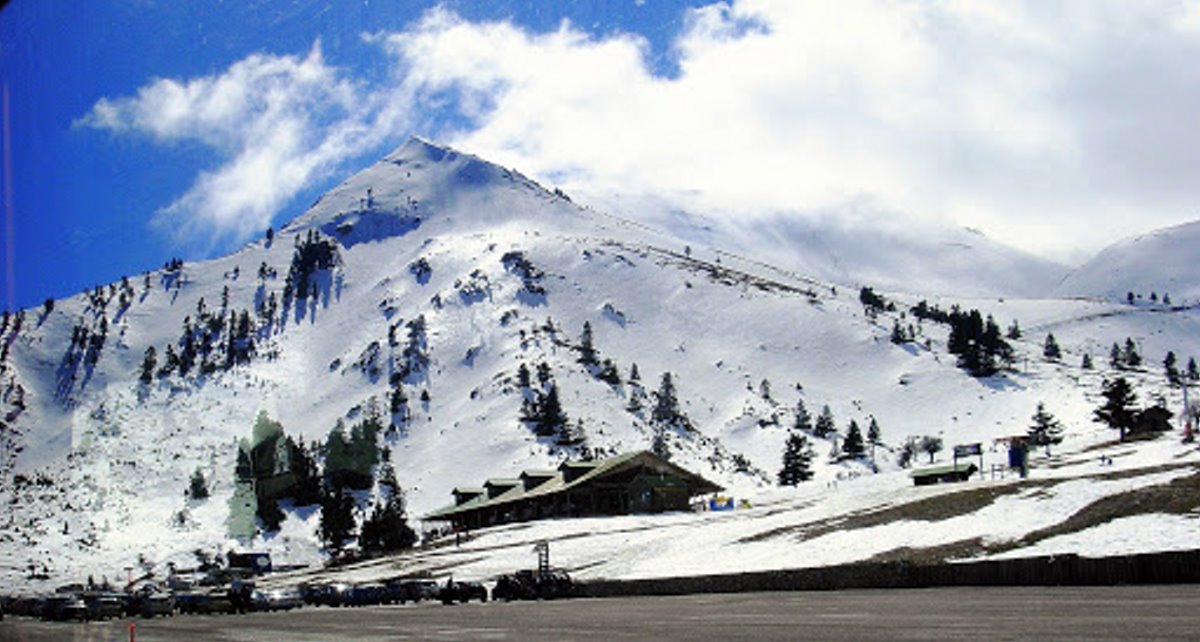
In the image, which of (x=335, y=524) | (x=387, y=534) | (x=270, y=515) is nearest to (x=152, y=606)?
(x=387, y=534)

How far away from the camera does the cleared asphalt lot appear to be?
22.1m

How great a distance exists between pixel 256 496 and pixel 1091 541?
146m

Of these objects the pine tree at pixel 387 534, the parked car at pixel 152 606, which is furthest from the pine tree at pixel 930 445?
the parked car at pixel 152 606

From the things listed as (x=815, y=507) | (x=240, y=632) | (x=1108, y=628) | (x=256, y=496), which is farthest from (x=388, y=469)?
(x=1108, y=628)

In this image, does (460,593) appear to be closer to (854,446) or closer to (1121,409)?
(1121,409)

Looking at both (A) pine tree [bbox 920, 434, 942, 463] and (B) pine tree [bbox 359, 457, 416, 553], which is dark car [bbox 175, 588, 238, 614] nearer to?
(B) pine tree [bbox 359, 457, 416, 553]

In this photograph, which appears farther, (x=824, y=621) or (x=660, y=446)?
(x=660, y=446)

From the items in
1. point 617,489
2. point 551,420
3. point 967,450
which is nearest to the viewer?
point 967,450

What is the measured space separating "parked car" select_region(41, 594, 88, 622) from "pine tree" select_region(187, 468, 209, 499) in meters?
108

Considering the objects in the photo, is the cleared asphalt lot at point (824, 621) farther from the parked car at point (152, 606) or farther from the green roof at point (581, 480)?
the green roof at point (581, 480)

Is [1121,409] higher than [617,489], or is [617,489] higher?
[1121,409]

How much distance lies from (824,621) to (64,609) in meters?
54.4

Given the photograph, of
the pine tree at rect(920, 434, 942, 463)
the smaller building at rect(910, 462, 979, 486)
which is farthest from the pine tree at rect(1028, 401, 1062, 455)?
the smaller building at rect(910, 462, 979, 486)

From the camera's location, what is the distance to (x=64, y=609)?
65875 millimetres
